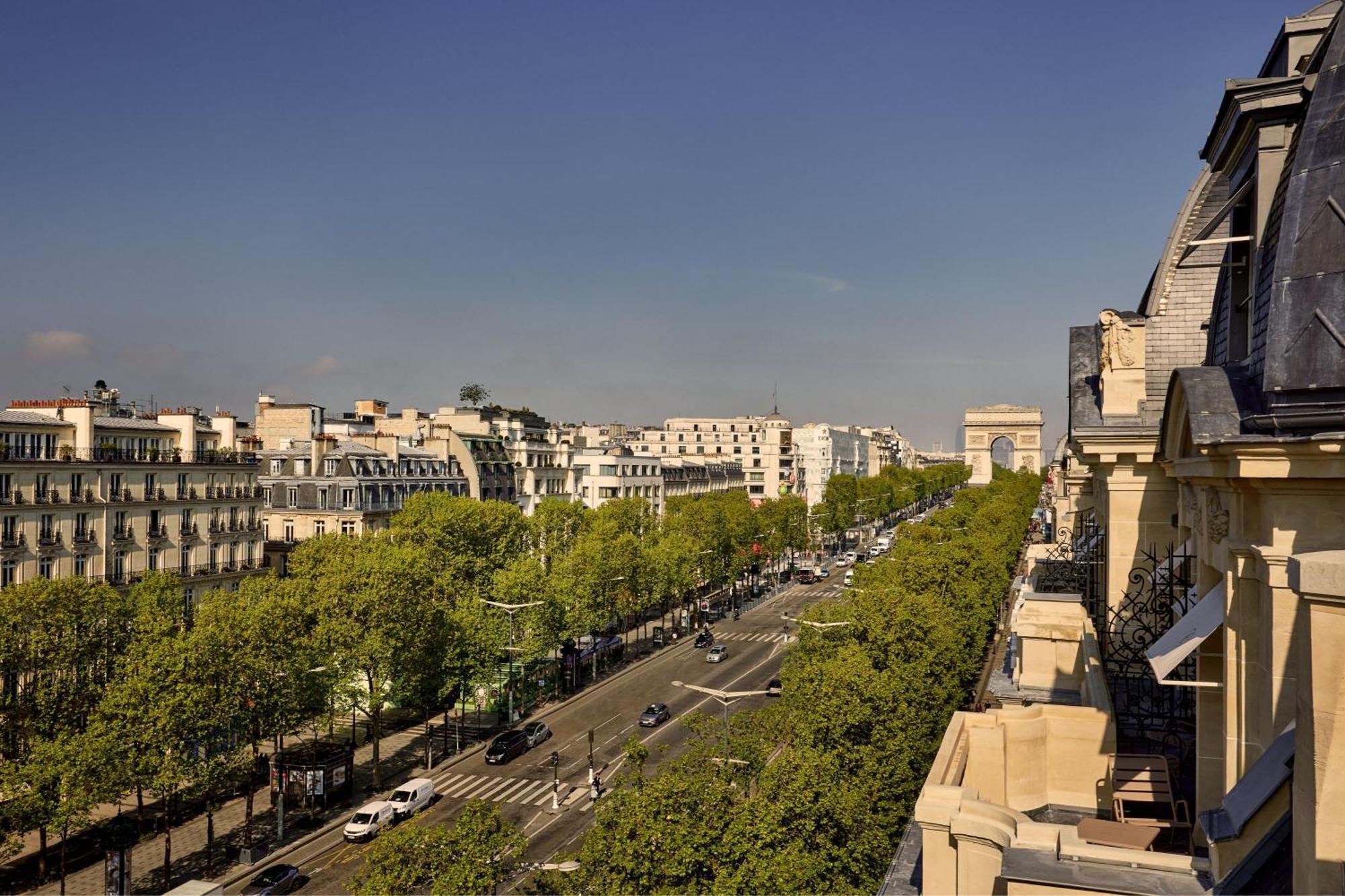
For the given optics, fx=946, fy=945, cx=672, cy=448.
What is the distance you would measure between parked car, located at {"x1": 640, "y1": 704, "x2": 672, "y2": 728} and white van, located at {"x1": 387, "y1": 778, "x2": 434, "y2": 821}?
13433 millimetres

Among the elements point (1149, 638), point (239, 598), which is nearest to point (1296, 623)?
point (1149, 638)

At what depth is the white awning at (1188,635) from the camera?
10.9 m

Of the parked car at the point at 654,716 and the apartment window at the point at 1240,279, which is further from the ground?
the apartment window at the point at 1240,279

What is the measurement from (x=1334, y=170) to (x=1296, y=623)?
448 cm

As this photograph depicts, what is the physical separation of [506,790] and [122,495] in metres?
26.9

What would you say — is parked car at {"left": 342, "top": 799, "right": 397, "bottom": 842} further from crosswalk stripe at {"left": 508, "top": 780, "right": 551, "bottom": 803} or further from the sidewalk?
crosswalk stripe at {"left": 508, "top": 780, "right": 551, "bottom": 803}

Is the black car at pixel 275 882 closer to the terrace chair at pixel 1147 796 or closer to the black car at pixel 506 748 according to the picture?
the black car at pixel 506 748

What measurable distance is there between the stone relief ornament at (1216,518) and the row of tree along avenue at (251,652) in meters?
32.5

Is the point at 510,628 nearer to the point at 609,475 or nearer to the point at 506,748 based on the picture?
the point at 506,748

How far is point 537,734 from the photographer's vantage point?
48938 millimetres

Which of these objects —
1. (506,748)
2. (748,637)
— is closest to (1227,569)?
(506,748)

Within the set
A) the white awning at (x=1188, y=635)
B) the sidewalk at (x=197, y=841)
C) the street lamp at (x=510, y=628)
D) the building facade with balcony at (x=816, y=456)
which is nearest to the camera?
the white awning at (x=1188, y=635)

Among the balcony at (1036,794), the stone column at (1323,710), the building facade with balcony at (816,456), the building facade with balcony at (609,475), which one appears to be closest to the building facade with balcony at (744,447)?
the building facade with balcony at (816,456)

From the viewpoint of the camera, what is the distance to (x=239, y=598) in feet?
141
